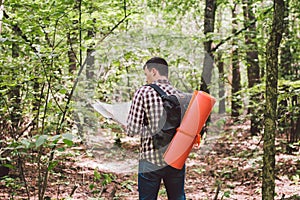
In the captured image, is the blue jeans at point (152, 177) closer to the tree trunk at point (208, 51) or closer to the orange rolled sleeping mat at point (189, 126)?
the orange rolled sleeping mat at point (189, 126)

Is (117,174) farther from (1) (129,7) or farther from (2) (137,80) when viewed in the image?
(1) (129,7)

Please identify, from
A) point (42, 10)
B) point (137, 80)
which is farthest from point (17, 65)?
point (137, 80)

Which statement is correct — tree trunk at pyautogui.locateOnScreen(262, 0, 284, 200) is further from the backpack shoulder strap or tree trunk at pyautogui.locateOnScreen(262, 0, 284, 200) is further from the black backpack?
the backpack shoulder strap

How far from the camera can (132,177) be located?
723 centimetres

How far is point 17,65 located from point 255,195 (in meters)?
4.01

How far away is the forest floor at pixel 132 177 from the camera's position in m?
5.40

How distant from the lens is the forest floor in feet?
17.7

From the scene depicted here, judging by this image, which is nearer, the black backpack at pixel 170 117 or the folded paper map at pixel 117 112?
the black backpack at pixel 170 117

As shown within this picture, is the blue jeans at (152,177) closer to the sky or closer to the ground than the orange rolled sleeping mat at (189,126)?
closer to the ground

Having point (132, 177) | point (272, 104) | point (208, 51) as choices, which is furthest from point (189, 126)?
point (208, 51)

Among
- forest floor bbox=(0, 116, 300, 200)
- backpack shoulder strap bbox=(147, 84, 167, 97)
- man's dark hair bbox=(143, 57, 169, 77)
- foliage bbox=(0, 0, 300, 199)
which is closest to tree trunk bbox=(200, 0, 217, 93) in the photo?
foliage bbox=(0, 0, 300, 199)

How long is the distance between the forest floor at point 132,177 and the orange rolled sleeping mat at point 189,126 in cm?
172

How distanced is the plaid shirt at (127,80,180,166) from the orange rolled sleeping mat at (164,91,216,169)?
138 millimetres

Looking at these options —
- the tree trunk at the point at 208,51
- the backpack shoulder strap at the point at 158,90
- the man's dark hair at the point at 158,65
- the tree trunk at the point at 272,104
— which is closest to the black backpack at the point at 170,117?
the backpack shoulder strap at the point at 158,90
